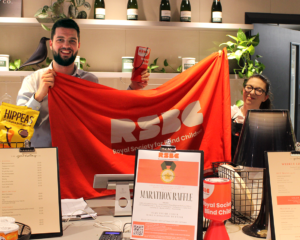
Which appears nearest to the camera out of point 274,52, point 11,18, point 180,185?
point 180,185

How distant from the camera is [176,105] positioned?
70.7 inches

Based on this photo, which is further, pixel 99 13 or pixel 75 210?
pixel 99 13

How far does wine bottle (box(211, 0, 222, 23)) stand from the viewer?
2945 millimetres

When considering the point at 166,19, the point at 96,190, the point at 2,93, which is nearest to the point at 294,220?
the point at 96,190

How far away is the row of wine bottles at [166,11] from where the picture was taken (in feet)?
9.20

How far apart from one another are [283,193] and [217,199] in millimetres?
284

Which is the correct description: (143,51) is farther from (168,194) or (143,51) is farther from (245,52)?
(245,52)

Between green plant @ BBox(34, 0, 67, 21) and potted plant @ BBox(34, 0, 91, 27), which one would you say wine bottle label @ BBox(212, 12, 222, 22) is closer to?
potted plant @ BBox(34, 0, 91, 27)

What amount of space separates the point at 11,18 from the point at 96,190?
1956 millimetres

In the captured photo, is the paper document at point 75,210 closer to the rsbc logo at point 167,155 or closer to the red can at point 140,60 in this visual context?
the rsbc logo at point 167,155

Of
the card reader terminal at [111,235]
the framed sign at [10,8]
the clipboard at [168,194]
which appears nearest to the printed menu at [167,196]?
the clipboard at [168,194]

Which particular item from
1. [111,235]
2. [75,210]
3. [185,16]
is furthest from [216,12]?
[111,235]

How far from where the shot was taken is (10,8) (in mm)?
2848

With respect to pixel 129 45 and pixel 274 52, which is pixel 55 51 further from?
pixel 274 52
